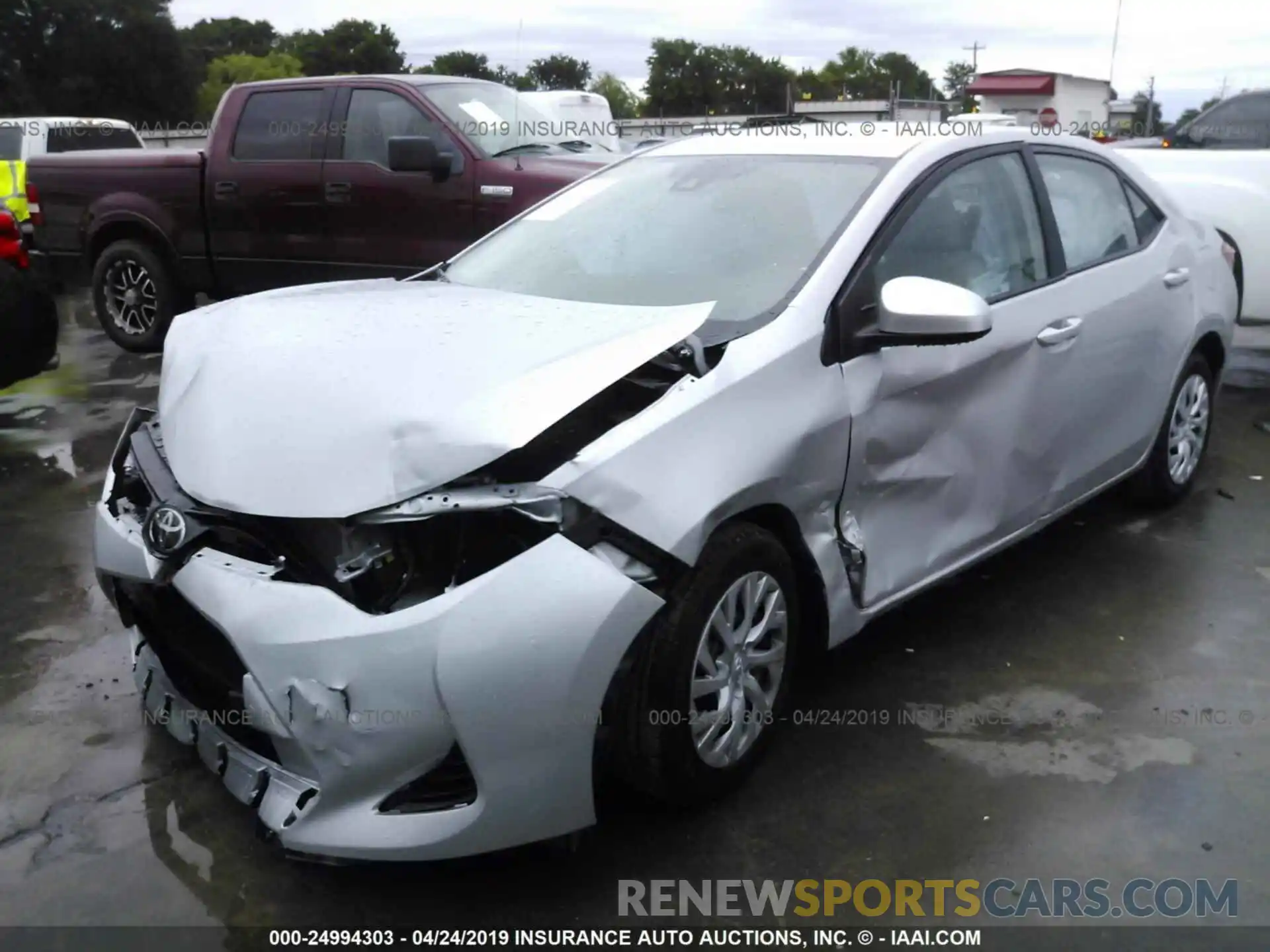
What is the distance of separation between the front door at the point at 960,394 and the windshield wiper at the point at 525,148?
425cm

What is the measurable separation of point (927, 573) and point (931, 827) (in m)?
0.82

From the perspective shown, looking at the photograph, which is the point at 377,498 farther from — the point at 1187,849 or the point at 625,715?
the point at 1187,849

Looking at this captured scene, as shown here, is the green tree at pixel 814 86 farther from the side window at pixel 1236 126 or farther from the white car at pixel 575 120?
the side window at pixel 1236 126

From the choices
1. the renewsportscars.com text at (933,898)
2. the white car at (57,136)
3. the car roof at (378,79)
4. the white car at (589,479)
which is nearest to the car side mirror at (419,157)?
the car roof at (378,79)

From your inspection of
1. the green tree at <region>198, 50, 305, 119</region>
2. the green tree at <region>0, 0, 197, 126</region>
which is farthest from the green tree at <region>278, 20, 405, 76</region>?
the green tree at <region>0, 0, 197, 126</region>

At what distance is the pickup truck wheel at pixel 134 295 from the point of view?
870cm

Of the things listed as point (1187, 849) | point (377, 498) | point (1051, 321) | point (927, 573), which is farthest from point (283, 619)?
point (1051, 321)

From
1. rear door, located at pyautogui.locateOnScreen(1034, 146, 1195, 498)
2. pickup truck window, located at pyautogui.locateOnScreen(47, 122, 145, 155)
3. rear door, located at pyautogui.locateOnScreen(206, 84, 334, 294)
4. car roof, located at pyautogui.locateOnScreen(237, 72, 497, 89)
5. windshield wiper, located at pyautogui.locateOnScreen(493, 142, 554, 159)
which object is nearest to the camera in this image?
rear door, located at pyautogui.locateOnScreen(1034, 146, 1195, 498)

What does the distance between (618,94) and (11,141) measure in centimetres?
6141

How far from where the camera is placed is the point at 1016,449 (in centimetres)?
384

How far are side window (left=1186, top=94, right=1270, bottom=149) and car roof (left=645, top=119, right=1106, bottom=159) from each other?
520 centimetres

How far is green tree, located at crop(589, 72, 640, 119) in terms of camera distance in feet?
216

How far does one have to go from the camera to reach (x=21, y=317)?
6016 millimetres

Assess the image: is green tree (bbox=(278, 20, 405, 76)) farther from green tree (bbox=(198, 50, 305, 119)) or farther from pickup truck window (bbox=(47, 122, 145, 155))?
pickup truck window (bbox=(47, 122, 145, 155))
